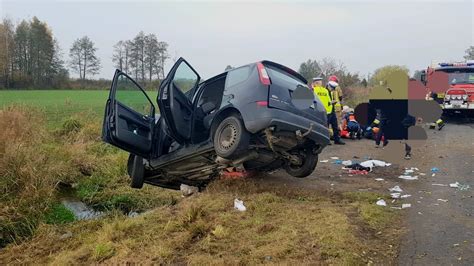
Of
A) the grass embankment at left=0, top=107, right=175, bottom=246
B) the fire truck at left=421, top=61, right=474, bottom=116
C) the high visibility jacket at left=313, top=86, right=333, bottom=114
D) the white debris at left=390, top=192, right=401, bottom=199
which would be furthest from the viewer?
the fire truck at left=421, top=61, right=474, bottom=116

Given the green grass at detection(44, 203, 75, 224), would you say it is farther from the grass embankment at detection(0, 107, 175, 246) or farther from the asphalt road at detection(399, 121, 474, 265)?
the asphalt road at detection(399, 121, 474, 265)

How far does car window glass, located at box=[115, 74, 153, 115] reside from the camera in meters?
6.46

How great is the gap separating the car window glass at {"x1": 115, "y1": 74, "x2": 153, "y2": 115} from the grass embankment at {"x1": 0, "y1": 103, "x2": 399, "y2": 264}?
1.67 meters

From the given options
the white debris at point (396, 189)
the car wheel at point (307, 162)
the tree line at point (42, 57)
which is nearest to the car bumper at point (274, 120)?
the car wheel at point (307, 162)

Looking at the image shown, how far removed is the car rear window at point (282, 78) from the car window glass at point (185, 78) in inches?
55.8

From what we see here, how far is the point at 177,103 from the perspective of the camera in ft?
20.0

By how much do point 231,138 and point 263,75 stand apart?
92 centimetres

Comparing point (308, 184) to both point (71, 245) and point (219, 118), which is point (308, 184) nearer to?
point (219, 118)

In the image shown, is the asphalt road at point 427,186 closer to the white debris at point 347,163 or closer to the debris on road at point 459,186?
the debris on road at point 459,186

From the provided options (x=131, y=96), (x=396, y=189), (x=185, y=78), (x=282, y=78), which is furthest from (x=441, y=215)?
(x=131, y=96)

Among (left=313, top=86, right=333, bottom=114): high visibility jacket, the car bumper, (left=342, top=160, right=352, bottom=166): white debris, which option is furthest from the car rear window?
(left=313, top=86, right=333, bottom=114): high visibility jacket

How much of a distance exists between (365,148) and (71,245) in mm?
7684

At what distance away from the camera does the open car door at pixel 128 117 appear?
6121 millimetres

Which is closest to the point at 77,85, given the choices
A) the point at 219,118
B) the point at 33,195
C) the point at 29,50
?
the point at 29,50
